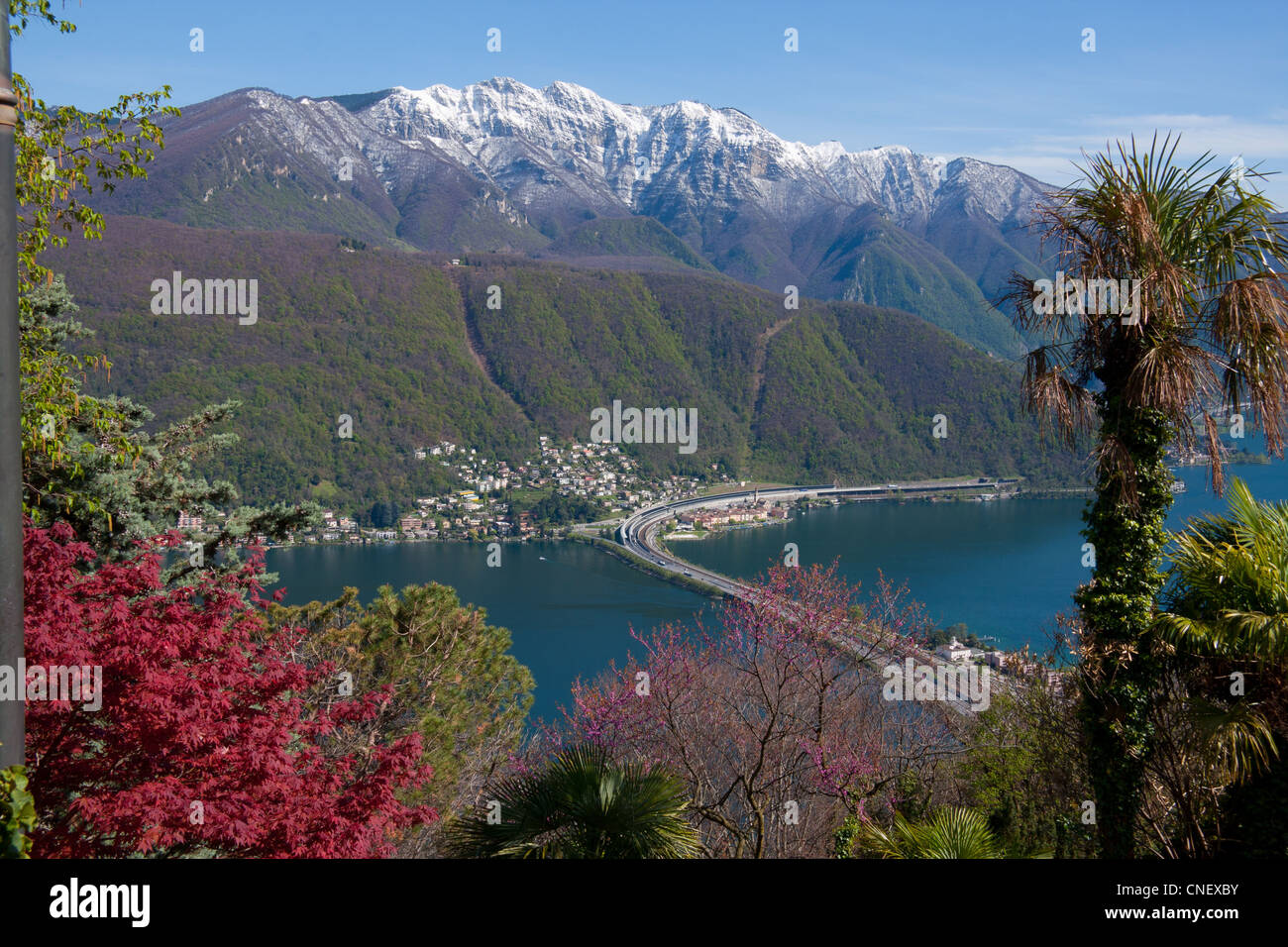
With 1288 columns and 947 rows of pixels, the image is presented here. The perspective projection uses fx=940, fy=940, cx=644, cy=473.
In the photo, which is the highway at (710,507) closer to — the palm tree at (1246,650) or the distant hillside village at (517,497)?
the distant hillside village at (517,497)

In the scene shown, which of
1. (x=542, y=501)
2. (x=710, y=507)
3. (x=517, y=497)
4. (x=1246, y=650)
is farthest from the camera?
(x=710, y=507)

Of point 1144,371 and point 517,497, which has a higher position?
point 1144,371

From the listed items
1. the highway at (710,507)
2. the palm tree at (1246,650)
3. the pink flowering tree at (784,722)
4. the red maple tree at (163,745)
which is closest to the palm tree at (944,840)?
the palm tree at (1246,650)

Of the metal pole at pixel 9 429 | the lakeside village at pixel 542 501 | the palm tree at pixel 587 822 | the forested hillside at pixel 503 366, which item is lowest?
the lakeside village at pixel 542 501

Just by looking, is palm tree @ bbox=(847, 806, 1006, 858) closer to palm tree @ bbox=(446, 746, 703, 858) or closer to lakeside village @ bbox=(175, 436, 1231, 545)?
palm tree @ bbox=(446, 746, 703, 858)

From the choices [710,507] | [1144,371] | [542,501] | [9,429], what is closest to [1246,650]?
[1144,371]

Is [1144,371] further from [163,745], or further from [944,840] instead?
[163,745]

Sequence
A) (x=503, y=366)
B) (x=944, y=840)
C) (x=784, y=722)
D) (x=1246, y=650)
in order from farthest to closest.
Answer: (x=503, y=366)
(x=784, y=722)
(x=1246, y=650)
(x=944, y=840)
